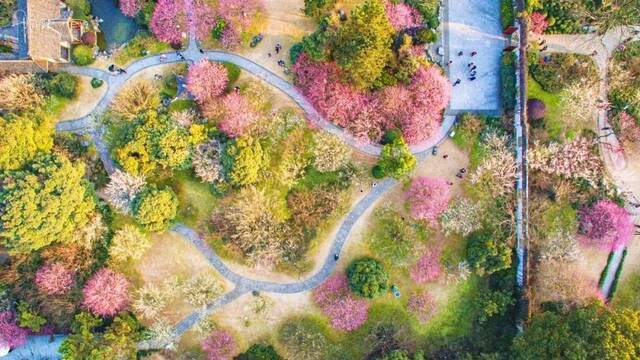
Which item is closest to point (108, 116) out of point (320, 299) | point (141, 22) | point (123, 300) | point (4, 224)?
point (141, 22)

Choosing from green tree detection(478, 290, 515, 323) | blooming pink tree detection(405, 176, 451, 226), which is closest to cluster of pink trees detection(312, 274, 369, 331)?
blooming pink tree detection(405, 176, 451, 226)

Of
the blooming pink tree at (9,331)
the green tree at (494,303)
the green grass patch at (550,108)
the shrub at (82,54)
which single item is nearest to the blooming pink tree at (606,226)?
the green grass patch at (550,108)

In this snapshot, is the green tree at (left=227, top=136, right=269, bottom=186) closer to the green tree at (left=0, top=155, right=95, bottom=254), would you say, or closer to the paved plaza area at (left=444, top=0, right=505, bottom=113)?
the green tree at (left=0, top=155, right=95, bottom=254)

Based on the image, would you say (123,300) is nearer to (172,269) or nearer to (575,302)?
(172,269)

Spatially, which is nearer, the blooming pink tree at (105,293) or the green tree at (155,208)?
the green tree at (155,208)

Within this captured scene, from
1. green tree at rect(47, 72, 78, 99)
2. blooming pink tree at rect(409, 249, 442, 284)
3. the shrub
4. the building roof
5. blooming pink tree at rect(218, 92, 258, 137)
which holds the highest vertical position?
the building roof

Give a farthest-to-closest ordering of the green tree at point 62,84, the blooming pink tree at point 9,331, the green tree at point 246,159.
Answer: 1. the green tree at point 62,84
2. the blooming pink tree at point 9,331
3. the green tree at point 246,159

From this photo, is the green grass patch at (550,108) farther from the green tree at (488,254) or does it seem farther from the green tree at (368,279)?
the green tree at (368,279)
